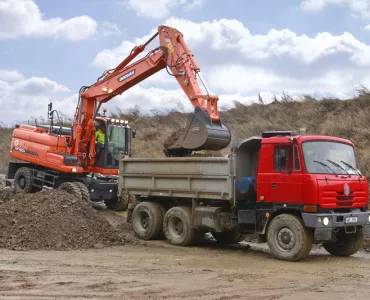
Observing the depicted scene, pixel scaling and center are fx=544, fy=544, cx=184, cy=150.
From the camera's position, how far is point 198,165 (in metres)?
11.6

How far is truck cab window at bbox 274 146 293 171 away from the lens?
10203 mm

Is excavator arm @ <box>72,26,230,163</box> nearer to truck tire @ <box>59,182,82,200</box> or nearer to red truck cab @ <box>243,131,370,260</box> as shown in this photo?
truck tire @ <box>59,182,82,200</box>

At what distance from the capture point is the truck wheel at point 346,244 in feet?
35.4

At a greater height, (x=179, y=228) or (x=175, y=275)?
(x=179, y=228)

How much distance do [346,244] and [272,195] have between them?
78.4 inches

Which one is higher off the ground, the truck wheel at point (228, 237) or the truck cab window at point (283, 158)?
the truck cab window at point (283, 158)

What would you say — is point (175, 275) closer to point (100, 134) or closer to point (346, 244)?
point (346, 244)

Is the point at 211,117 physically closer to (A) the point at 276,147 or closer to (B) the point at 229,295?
(A) the point at 276,147

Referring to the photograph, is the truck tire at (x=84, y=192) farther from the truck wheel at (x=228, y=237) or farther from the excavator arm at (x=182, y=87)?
the truck wheel at (x=228, y=237)

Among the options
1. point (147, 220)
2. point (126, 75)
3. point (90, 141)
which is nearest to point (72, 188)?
point (90, 141)

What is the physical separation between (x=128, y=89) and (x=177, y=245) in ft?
20.7

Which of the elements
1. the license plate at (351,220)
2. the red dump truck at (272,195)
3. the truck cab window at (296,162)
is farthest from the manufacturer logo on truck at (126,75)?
the license plate at (351,220)

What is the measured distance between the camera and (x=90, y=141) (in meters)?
17.5

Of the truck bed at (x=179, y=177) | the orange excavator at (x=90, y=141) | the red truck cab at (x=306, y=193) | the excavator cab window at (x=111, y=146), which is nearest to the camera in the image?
the red truck cab at (x=306, y=193)
